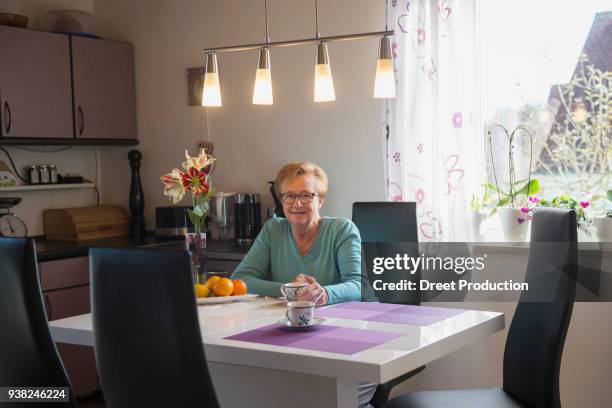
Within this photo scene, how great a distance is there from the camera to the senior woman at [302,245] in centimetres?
311

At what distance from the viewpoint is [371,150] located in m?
4.05

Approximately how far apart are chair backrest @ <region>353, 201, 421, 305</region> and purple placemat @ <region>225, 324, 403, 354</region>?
1.06 meters

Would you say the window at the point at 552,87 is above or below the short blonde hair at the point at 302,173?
above

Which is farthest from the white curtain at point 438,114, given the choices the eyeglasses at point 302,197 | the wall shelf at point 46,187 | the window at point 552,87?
the wall shelf at point 46,187

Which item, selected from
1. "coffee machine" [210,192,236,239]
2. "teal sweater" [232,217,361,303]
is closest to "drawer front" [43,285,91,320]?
"coffee machine" [210,192,236,239]

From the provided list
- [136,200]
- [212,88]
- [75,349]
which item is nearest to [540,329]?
[212,88]

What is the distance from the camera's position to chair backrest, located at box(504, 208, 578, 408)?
2.32 meters

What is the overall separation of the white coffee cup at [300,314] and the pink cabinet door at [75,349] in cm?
204

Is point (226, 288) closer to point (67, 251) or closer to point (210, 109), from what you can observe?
point (67, 251)

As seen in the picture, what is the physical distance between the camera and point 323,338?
232 centimetres

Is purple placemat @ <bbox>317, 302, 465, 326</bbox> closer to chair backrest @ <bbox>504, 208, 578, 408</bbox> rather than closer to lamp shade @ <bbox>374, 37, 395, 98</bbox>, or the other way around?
chair backrest @ <bbox>504, 208, 578, 408</bbox>

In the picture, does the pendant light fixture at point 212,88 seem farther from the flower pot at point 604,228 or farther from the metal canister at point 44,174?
the metal canister at point 44,174

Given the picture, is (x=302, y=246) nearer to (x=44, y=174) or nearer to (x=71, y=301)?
(x=71, y=301)

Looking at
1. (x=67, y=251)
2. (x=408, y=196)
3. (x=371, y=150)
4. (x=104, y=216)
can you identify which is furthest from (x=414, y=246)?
(x=104, y=216)
